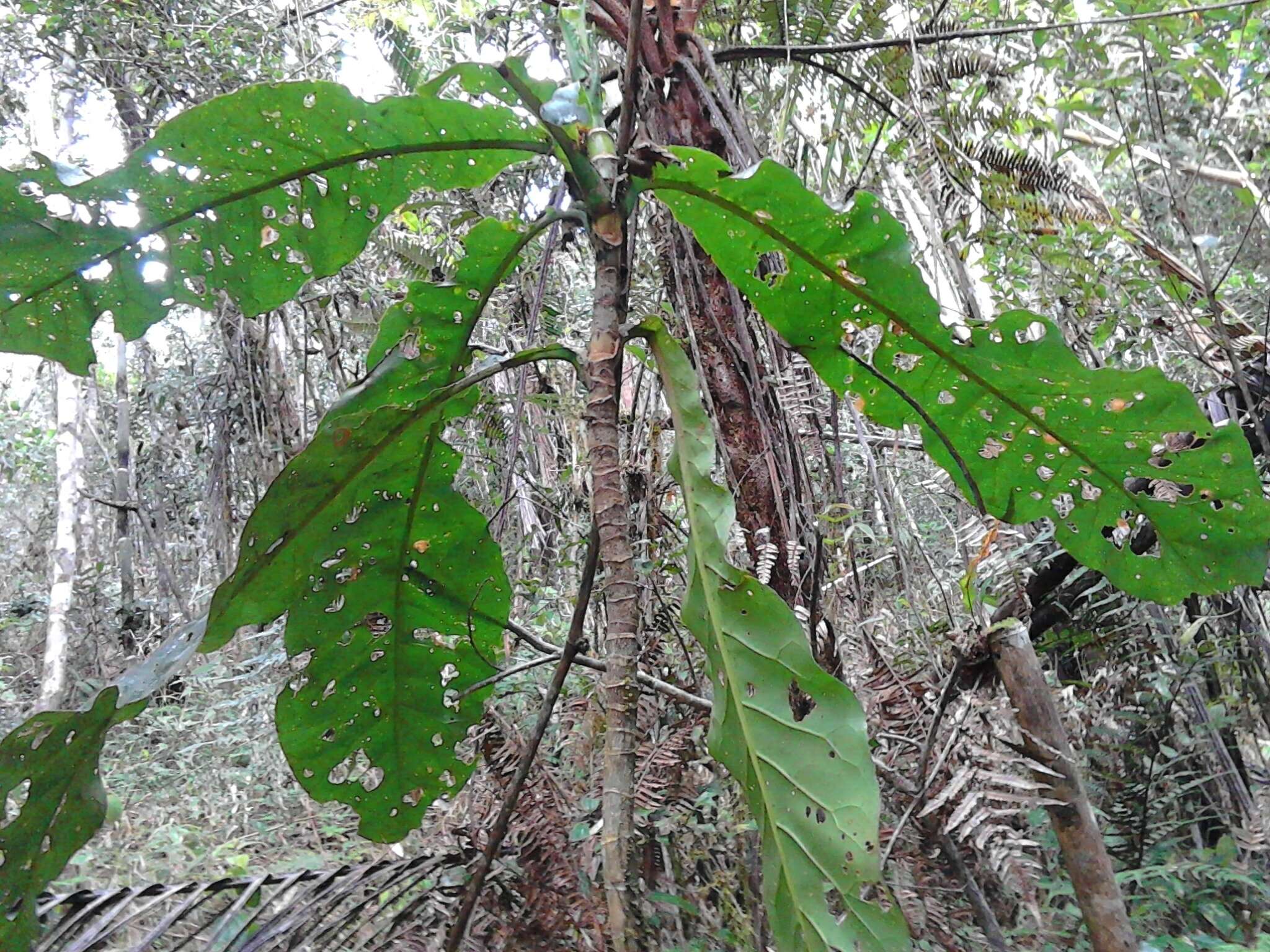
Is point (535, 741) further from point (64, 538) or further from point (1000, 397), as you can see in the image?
point (64, 538)

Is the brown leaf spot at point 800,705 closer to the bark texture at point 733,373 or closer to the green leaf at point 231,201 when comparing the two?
the bark texture at point 733,373

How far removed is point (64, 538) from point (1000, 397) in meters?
5.99

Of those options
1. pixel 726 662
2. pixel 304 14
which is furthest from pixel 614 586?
pixel 304 14

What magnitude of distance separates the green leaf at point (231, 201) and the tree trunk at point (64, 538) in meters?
4.15

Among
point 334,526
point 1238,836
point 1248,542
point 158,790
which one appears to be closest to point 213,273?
point 334,526

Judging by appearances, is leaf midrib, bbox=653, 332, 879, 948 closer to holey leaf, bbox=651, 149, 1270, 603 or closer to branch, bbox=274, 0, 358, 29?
holey leaf, bbox=651, 149, 1270, 603

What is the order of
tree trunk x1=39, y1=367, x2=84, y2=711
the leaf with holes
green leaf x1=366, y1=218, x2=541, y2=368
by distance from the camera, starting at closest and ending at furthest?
the leaf with holes, green leaf x1=366, y1=218, x2=541, y2=368, tree trunk x1=39, y1=367, x2=84, y2=711

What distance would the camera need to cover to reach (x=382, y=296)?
3424 millimetres

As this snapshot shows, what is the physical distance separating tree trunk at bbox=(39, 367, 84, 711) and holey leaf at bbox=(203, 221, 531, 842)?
4281 mm

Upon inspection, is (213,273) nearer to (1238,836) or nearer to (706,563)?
(706,563)

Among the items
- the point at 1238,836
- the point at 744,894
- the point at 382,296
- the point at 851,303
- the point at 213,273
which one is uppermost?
the point at 382,296

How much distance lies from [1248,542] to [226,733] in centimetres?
428

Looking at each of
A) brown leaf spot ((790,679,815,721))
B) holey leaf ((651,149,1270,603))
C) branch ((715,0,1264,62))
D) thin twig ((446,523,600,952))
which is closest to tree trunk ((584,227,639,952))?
thin twig ((446,523,600,952))

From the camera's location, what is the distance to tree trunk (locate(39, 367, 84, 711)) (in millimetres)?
4852
